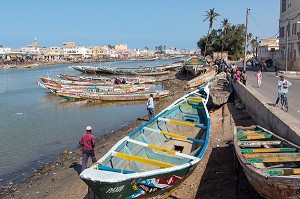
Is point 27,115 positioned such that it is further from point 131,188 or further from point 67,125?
point 131,188

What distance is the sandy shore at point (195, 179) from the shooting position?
859cm

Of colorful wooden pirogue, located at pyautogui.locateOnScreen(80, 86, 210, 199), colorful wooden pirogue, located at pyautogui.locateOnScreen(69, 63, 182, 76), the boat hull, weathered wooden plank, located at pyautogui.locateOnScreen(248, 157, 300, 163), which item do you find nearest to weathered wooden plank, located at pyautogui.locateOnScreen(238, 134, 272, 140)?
colorful wooden pirogue, located at pyautogui.locateOnScreen(80, 86, 210, 199)

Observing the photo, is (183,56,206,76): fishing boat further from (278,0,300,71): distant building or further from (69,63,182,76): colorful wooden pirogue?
(69,63,182,76): colorful wooden pirogue

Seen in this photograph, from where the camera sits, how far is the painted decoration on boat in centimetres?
690

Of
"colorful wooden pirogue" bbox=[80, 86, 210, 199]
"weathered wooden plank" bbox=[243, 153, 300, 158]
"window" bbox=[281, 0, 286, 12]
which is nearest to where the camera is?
"colorful wooden pirogue" bbox=[80, 86, 210, 199]

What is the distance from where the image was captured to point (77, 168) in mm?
12336

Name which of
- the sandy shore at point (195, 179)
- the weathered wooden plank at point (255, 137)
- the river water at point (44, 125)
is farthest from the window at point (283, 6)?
the weathered wooden plank at point (255, 137)

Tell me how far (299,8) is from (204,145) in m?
27.4

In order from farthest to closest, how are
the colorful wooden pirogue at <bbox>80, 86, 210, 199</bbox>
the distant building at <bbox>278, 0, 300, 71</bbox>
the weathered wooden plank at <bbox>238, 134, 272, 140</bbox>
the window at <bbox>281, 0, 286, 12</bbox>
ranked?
1. the window at <bbox>281, 0, 286, 12</bbox>
2. the distant building at <bbox>278, 0, 300, 71</bbox>
3. the weathered wooden plank at <bbox>238, 134, 272, 140</bbox>
4. the colorful wooden pirogue at <bbox>80, 86, 210, 199</bbox>

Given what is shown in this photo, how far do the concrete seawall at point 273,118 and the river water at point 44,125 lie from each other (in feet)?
28.2

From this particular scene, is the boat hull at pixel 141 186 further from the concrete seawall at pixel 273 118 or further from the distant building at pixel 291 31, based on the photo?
the distant building at pixel 291 31

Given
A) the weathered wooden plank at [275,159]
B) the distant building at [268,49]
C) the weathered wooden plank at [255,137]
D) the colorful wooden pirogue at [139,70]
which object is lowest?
the weathered wooden plank at [275,159]

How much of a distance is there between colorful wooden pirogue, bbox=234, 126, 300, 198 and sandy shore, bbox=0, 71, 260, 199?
0.84 meters

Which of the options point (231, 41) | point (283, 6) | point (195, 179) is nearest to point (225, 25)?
point (231, 41)
